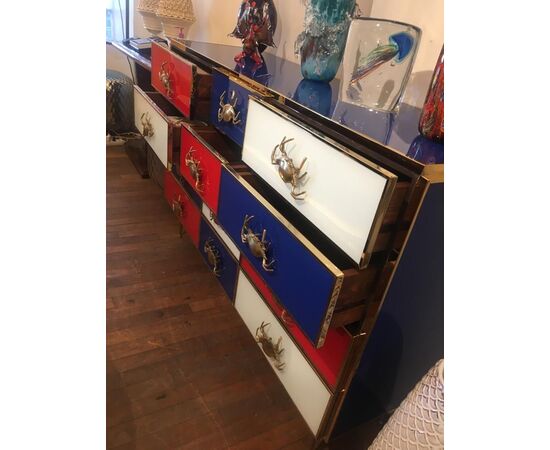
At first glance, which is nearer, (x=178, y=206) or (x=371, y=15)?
(x=371, y=15)

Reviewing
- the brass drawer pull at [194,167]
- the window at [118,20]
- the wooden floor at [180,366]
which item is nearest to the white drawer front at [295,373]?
the wooden floor at [180,366]

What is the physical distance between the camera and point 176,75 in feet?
3.86

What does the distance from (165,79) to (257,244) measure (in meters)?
0.81

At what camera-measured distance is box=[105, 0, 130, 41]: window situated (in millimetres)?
2270

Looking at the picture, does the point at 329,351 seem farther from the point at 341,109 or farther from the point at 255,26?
the point at 255,26

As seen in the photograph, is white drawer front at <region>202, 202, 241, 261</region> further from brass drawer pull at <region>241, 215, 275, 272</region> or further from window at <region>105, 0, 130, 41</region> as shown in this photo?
window at <region>105, 0, 130, 41</region>

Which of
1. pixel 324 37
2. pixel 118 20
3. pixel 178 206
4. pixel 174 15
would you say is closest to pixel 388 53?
pixel 324 37

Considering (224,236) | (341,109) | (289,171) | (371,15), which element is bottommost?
(224,236)

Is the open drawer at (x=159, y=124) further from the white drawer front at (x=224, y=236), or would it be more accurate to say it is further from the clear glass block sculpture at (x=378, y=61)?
the clear glass block sculpture at (x=378, y=61)

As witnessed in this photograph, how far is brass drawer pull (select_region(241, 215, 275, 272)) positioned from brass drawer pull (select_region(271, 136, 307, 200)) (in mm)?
104

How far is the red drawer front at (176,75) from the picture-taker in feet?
3.60
